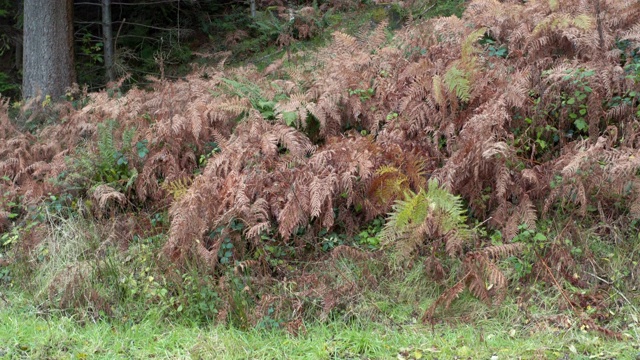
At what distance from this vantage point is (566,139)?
20.5 feet

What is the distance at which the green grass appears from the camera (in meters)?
4.43

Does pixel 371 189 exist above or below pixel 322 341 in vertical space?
above

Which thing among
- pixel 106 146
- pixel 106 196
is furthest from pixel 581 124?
pixel 106 146

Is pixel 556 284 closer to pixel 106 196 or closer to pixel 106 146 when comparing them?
pixel 106 196

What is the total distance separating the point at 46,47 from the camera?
1055cm

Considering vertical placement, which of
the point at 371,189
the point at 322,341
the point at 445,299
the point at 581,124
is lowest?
the point at 322,341

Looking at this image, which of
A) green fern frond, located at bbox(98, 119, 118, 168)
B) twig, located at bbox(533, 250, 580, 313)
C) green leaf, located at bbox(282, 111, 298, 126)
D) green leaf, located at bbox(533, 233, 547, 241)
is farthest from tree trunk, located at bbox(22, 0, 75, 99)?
twig, located at bbox(533, 250, 580, 313)

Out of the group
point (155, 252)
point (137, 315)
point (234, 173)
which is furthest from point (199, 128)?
point (137, 315)

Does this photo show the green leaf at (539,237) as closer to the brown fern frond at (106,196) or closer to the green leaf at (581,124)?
the green leaf at (581,124)

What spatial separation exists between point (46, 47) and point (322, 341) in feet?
27.1

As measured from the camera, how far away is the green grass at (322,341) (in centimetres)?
443

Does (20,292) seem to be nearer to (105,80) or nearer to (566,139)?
(566,139)

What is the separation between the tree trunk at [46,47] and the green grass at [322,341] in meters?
6.26

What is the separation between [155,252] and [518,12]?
5264mm
